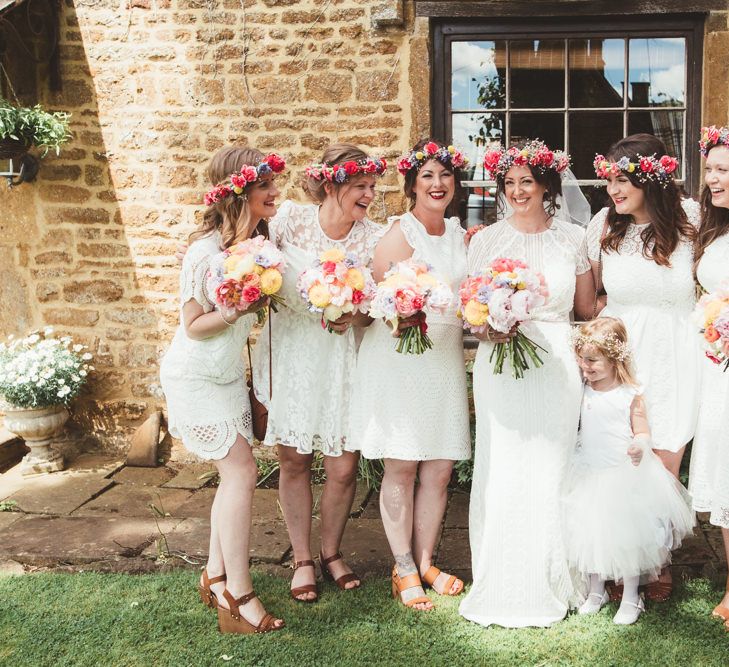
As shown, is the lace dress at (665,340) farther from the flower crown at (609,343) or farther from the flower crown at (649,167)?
the flower crown at (649,167)

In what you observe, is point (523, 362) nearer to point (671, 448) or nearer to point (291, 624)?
point (671, 448)

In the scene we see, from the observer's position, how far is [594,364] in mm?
3738

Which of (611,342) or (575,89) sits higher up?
(575,89)

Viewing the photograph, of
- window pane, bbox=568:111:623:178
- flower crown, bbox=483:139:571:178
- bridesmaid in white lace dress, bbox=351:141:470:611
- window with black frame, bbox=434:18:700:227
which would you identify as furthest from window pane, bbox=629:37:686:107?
bridesmaid in white lace dress, bbox=351:141:470:611

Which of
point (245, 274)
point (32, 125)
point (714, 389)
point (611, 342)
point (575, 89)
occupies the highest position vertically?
point (575, 89)

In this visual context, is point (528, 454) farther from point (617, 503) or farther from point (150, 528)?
point (150, 528)

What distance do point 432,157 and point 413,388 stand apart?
110cm

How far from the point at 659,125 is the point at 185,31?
3648 millimetres

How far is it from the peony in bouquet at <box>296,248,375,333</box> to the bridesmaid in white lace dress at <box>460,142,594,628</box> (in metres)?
0.61

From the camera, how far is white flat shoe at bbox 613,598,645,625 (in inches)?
143

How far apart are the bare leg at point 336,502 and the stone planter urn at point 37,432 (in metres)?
3.13

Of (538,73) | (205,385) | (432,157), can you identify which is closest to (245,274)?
(205,385)

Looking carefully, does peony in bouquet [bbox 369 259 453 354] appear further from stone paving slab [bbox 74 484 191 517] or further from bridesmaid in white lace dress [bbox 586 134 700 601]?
stone paving slab [bbox 74 484 191 517]

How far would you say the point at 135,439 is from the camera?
6.51 meters
